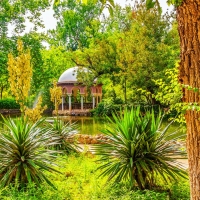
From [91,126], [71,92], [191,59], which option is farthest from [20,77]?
[71,92]

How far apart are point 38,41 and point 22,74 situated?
16964 millimetres

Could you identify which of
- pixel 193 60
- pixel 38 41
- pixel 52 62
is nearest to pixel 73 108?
pixel 52 62

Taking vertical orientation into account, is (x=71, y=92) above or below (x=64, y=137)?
above

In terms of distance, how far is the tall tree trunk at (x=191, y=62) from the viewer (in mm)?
2617

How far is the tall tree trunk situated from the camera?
2617mm

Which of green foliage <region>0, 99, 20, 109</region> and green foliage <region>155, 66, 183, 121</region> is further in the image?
green foliage <region>0, 99, 20, 109</region>

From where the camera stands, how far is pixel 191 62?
8.67 ft

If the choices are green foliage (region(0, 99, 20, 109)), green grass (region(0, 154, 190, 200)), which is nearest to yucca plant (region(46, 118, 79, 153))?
green grass (region(0, 154, 190, 200))

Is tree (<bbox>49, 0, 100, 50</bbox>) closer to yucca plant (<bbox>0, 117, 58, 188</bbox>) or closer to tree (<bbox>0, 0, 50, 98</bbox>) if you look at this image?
tree (<bbox>0, 0, 50, 98</bbox>)

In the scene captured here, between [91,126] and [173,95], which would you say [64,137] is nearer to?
[173,95]

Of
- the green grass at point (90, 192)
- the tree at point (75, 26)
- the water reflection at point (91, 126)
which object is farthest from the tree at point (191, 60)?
the tree at point (75, 26)

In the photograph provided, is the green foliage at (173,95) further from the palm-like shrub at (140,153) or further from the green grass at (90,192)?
the green grass at (90,192)

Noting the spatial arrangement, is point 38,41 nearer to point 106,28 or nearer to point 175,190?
point 106,28

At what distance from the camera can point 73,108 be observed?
29719mm
